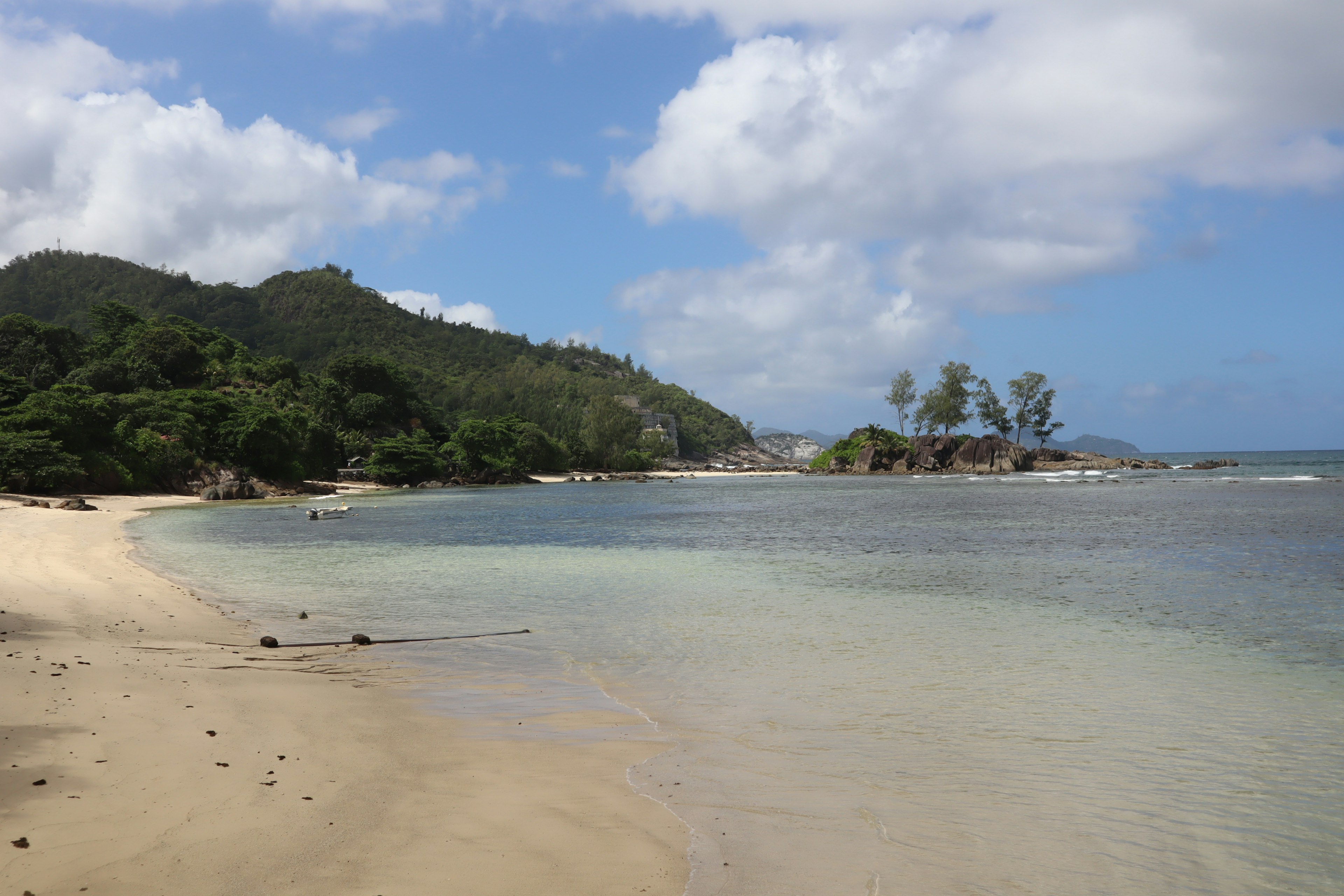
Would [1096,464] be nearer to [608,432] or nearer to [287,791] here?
[608,432]

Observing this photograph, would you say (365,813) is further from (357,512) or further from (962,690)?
(357,512)

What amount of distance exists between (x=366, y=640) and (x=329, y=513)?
112ft

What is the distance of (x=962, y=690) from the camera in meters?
8.61

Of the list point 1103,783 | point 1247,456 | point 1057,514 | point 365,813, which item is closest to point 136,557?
point 365,813

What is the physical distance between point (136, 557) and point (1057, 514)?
125 ft

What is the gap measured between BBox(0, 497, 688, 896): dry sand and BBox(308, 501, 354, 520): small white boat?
31.0 metres

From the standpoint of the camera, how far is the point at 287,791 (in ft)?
16.7

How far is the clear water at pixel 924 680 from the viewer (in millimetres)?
4793

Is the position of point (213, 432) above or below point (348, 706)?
above

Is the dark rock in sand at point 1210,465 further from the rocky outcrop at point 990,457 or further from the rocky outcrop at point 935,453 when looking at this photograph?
the rocky outcrop at point 935,453

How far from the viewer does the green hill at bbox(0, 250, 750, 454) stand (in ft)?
511

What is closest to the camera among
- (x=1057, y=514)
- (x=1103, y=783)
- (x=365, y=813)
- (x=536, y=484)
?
(x=365, y=813)

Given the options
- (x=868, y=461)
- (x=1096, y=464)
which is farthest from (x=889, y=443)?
(x=1096, y=464)

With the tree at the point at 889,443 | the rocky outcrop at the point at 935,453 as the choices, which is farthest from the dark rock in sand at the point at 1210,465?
the tree at the point at 889,443
